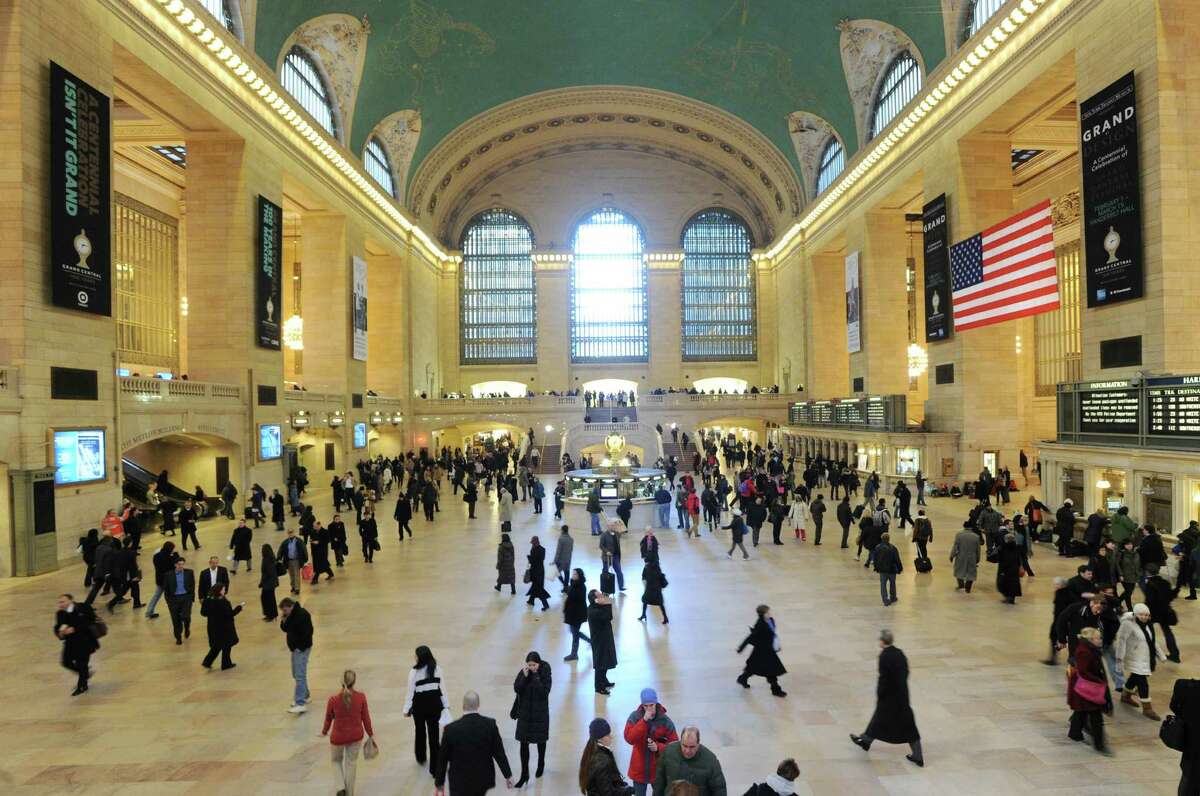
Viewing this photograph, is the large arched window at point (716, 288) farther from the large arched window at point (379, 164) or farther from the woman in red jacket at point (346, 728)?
the woman in red jacket at point (346, 728)

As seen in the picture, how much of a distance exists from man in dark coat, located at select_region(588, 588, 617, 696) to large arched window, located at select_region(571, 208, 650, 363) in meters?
38.3

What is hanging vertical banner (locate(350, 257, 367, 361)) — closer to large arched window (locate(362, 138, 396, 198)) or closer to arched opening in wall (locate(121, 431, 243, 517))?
large arched window (locate(362, 138, 396, 198))

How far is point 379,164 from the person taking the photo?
32.5 meters

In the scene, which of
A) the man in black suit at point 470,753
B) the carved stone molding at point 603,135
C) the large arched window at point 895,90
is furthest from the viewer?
the carved stone molding at point 603,135

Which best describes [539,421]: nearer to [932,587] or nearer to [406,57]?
[406,57]

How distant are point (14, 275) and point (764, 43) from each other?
2569 cm

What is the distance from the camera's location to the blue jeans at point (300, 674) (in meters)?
6.35

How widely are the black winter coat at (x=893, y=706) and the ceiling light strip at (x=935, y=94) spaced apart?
1770 cm

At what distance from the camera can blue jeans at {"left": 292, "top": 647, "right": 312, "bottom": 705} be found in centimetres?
635

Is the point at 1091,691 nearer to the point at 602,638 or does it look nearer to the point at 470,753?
the point at 602,638

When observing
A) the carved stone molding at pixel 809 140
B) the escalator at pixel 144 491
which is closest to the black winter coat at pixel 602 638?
the escalator at pixel 144 491

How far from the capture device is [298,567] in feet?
35.7

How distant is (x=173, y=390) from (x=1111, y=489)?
1965 cm

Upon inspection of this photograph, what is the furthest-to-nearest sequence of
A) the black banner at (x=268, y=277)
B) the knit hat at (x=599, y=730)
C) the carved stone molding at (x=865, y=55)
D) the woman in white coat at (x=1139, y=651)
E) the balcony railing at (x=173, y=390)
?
the carved stone molding at (x=865, y=55) < the black banner at (x=268, y=277) < the balcony railing at (x=173, y=390) < the woman in white coat at (x=1139, y=651) < the knit hat at (x=599, y=730)
